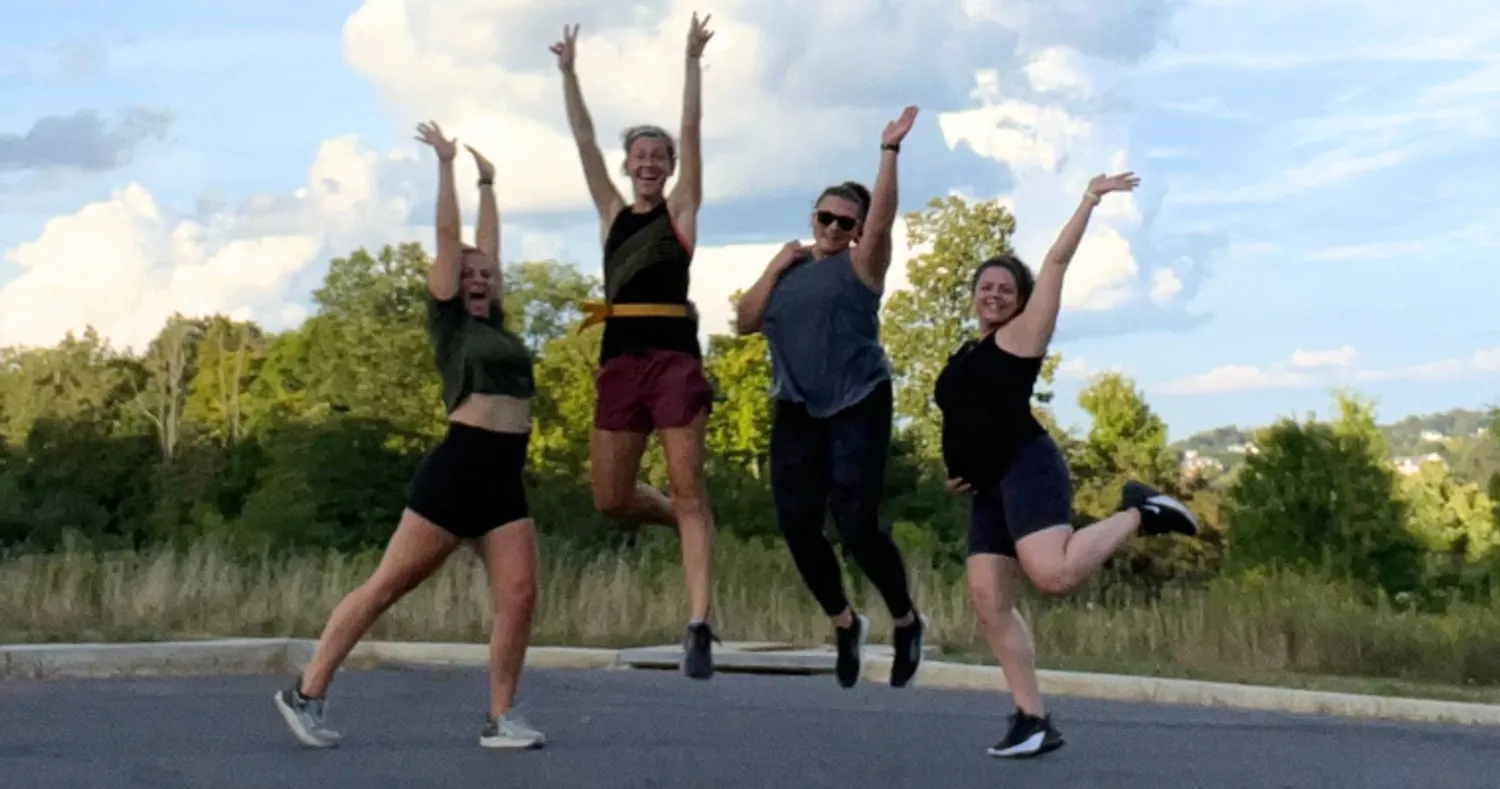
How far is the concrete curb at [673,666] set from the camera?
36.4ft

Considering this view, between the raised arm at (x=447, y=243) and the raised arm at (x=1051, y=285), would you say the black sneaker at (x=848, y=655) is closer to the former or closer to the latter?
the raised arm at (x=1051, y=285)

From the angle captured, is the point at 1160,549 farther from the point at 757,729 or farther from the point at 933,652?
the point at 757,729

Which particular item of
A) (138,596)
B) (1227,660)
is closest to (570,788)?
(1227,660)

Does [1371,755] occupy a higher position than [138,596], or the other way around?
[138,596]

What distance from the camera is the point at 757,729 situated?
28.4ft

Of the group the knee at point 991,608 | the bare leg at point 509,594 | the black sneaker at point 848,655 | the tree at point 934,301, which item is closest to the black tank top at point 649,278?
the bare leg at point 509,594

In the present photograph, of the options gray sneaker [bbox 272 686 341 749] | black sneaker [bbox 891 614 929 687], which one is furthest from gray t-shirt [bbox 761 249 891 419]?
gray sneaker [bbox 272 686 341 749]

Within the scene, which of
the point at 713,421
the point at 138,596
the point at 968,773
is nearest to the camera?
the point at 968,773

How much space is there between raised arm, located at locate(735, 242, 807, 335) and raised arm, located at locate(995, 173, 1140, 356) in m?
1.16

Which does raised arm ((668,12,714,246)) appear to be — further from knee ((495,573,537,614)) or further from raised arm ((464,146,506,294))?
knee ((495,573,537,614))

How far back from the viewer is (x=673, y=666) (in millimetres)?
13102

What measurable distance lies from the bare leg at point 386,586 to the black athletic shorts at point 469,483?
62mm

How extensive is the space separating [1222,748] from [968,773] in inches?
63.9

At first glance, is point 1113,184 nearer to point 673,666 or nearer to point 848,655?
point 848,655
